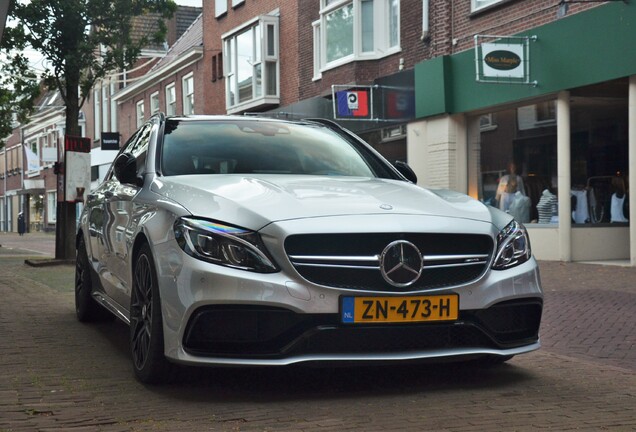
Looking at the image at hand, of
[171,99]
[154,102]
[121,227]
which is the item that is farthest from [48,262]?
[154,102]

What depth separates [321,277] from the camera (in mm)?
4418

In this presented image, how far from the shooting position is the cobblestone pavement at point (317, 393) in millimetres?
4180

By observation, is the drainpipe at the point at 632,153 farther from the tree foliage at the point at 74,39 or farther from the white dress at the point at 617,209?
the tree foliage at the point at 74,39

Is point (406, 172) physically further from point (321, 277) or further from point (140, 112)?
point (140, 112)

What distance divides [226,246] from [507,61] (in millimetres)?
12943

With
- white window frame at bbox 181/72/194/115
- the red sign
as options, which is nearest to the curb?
the red sign

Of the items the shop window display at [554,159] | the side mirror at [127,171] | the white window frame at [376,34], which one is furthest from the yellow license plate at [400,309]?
the white window frame at [376,34]

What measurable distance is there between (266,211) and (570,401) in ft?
5.75

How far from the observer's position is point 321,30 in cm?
2395

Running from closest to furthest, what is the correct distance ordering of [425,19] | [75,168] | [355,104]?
1. [75,168]
2. [425,19]
3. [355,104]

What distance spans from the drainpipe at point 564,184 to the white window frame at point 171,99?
24511 millimetres

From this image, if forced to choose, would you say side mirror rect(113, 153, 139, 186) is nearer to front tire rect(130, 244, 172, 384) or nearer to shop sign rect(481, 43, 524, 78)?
front tire rect(130, 244, 172, 384)

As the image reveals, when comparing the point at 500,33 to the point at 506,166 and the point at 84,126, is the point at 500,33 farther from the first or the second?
the point at 84,126

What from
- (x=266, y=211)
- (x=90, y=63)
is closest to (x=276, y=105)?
(x=90, y=63)
